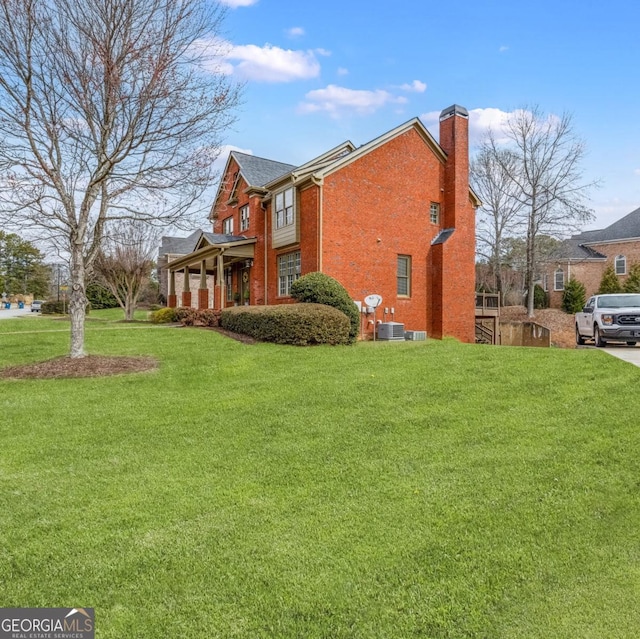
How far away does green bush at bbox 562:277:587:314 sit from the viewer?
106ft

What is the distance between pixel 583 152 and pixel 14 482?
35.1 metres

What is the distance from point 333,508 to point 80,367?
798cm

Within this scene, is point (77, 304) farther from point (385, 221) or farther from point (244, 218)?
point (244, 218)

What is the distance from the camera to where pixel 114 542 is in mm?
3502

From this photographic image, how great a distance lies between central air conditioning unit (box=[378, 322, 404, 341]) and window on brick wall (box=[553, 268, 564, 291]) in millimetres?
23788

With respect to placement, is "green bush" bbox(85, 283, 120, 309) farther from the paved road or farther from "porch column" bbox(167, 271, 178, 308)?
"porch column" bbox(167, 271, 178, 308)

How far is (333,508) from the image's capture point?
4.02 metres

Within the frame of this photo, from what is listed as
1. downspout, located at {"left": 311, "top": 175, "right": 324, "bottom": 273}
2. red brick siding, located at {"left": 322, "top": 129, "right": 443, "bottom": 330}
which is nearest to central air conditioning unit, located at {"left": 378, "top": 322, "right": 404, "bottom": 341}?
red brick siding, located at {"left": 322, "top": 129, "right": 443, "bottom": 330}

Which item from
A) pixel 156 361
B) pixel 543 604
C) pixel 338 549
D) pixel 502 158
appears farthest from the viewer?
pixel 502 158

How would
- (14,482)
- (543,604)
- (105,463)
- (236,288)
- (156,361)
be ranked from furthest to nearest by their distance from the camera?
(236,288) < (156,361) < (105,463) < (14,482) < (543,604)

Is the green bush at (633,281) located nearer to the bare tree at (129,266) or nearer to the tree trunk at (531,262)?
the tree trunk at (531,262)

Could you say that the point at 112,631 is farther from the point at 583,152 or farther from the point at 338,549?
the point at 583,152

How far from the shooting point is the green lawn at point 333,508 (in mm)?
2781

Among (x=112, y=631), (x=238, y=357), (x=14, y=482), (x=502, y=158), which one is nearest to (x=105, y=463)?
(x=14, y=482)
